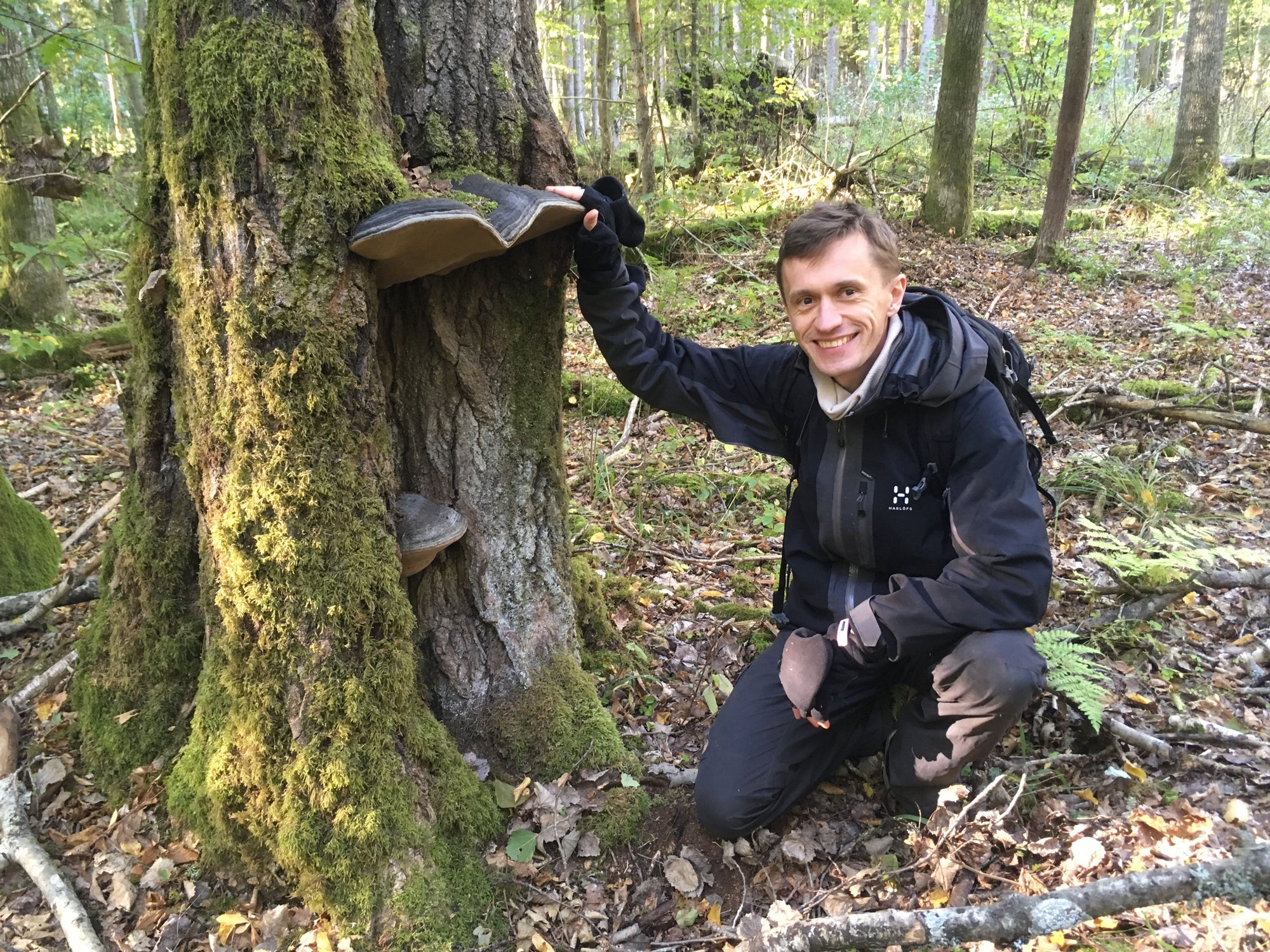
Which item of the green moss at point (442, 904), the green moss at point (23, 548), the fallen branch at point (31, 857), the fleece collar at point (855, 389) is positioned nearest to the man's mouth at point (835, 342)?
the fleece collar at point (855, 389)

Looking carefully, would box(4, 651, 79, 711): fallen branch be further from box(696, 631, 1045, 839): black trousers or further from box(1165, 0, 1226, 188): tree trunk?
box(1165, 0, 1226, 188): tree trunk

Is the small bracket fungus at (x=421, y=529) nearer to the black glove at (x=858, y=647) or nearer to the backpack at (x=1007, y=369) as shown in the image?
the black glove at (x=858, y=647)

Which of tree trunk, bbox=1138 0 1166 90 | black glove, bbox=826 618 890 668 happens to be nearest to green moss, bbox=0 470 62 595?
black glove, bbox=826 618 890 668

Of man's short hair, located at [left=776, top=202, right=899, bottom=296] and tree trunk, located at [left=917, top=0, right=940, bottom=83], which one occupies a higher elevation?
tree trunk, located at [left=917, top=0, right=940, bottom=83]

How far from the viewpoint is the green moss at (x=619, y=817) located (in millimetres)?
2816

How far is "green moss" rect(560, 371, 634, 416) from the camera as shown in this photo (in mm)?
6945

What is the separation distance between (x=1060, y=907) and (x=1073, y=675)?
1.14 m

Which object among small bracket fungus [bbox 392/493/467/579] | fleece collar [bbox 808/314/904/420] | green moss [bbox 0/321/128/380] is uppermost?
fleece collar [bbox 808/314/904/420]

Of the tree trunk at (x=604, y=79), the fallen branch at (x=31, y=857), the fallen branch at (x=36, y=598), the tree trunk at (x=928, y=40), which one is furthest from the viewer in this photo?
the tree trunk at (x=928, y=40)

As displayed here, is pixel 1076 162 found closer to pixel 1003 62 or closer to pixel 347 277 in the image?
pixel 1003 62

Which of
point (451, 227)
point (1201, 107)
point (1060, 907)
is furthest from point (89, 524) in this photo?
point (1201, 107)

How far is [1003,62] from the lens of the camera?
16141mm

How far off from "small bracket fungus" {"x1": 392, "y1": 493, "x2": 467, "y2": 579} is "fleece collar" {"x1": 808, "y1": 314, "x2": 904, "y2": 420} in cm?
151

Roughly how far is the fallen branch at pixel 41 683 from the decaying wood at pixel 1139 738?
14.2ft
